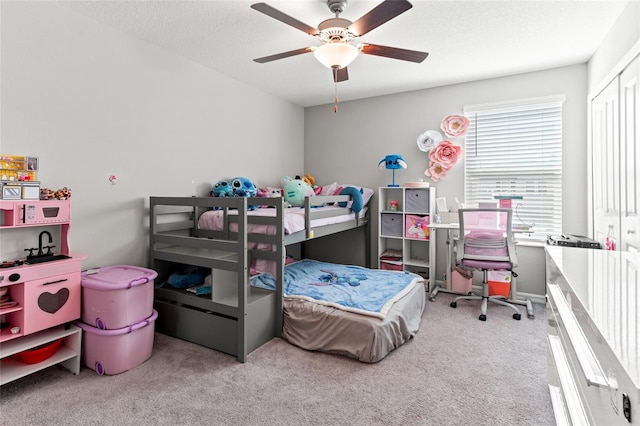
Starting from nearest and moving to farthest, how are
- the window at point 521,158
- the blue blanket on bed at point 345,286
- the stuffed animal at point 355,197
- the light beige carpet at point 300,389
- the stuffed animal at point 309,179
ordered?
the light beige carpet at point 300,389 → the blue blanket on bed at point 345,286 → the window at point 521,158 → the stuffed animal at point 355,197 → the stuffed animal at point 309,179

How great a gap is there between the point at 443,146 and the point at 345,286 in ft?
6.89

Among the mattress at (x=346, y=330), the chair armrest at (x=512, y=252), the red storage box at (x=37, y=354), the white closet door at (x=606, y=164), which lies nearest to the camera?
the red storage box at (x=37, y=354)

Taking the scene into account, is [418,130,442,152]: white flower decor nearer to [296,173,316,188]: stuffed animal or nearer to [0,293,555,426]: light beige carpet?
[296,173,316,188]: stuffed animal

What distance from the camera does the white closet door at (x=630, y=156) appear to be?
204cm

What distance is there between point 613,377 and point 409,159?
3.78 metres

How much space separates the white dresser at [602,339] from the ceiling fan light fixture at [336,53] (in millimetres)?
1710

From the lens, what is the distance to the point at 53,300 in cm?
203

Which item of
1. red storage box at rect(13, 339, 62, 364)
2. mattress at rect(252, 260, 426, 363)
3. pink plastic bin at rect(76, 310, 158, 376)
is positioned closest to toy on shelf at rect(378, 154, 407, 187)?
mattress at rect(252, 260, 426, 363)

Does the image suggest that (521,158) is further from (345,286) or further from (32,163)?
(32,163)

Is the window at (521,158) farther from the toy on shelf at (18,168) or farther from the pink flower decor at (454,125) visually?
the toy on shelf at (18,168)

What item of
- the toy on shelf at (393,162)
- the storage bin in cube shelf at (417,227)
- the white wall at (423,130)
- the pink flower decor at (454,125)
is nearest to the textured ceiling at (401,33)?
the white wall at (423,130)

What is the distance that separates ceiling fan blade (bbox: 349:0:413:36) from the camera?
173cm

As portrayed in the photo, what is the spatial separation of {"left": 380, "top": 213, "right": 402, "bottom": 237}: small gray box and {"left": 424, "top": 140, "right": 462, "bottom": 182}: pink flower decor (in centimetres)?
66

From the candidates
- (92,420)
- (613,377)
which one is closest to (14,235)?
(92,420)
